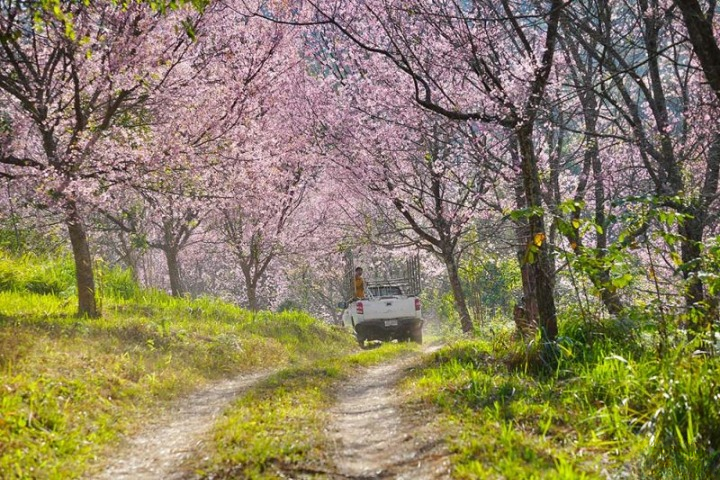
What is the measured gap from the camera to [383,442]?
545 cm

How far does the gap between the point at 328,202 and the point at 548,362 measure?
1740 centimetres

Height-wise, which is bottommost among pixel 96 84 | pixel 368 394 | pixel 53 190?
pixel 368 394

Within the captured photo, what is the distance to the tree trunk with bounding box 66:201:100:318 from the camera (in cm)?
1067

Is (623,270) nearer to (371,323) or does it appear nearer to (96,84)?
(96,84)

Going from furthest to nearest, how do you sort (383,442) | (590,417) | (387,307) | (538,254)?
(387,307), (538,254), (383,442), (590,417)

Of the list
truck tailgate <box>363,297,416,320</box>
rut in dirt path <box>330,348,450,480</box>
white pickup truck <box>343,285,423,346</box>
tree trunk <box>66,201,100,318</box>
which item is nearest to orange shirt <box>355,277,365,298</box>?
white pickup truck <box>343,285,423,346</box>

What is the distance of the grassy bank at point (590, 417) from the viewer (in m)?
4.16

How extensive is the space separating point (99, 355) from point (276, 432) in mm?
4430

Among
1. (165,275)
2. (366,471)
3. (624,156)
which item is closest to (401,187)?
(624,156)

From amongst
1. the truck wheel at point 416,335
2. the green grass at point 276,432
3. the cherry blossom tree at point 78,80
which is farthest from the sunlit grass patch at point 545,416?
the truck wheel at point 416,335

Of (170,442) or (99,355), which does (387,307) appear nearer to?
(99,355)

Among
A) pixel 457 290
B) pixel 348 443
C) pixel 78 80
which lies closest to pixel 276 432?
pixel 348 443

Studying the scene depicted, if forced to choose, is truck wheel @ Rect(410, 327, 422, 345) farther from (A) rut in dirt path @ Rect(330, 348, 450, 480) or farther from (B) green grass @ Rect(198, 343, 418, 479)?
(A) rut in dirt path @ Rect(330, 348, 450, 480)

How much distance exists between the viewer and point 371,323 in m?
18.2
